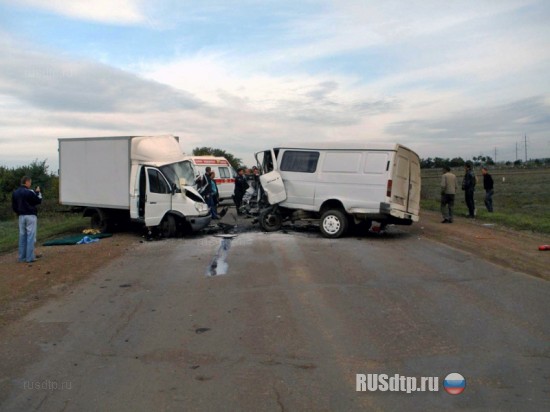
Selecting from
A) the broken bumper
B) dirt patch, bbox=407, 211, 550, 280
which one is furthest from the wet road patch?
dirt patch, bbox=407, 211, 550, 280

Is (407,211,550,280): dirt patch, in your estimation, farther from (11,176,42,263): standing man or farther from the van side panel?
(11,176,42,263): standing man

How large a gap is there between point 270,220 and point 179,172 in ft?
9.52

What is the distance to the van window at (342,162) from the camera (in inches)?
561

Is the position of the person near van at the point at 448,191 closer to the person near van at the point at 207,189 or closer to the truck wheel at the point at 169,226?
the person near van at the point at 207,189

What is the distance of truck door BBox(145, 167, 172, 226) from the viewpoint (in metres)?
15.2

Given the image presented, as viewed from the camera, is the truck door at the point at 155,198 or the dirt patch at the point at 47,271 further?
the truck door at the point at 155,198

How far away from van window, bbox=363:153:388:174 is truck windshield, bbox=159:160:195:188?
16.7ft

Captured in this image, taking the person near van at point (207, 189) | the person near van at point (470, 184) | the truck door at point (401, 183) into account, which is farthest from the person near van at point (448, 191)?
the person near van at point (207, 189)

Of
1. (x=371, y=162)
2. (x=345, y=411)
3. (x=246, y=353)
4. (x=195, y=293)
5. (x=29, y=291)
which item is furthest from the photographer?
(x=371, y=162)

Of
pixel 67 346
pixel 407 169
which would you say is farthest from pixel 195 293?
pixel 407 169

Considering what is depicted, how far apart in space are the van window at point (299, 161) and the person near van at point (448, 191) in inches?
206

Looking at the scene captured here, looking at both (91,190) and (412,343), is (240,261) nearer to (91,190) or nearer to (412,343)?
(412,343)

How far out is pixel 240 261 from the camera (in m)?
11.2

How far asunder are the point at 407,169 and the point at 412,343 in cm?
932
